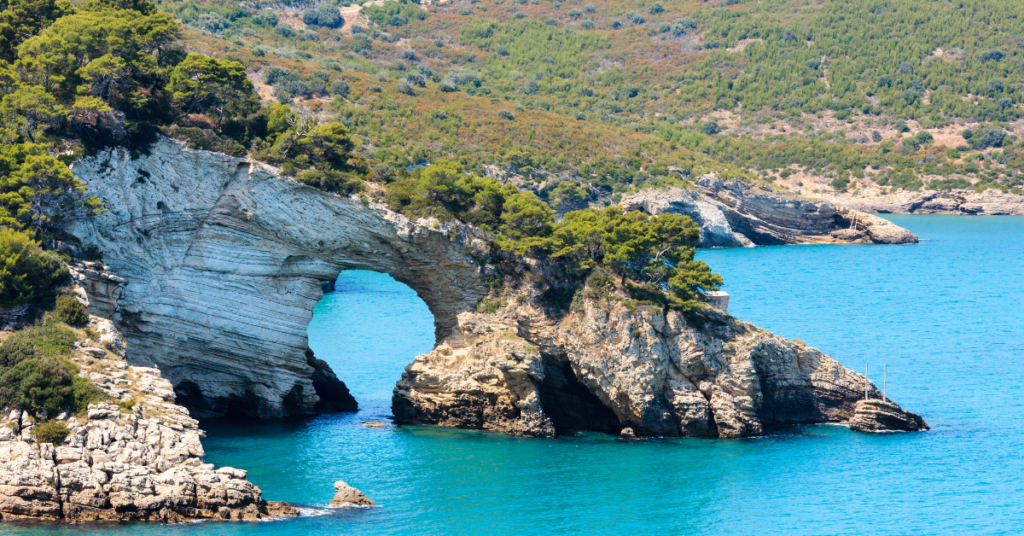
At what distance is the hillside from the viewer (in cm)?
13388

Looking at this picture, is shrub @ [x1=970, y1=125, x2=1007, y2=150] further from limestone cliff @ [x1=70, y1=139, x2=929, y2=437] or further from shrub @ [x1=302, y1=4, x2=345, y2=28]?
limestone cliff @ [x1=70, y1=139, x2=929, y2=437]

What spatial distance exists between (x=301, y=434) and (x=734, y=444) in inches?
786

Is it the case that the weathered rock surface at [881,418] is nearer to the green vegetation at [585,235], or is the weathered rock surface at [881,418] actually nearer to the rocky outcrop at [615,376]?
the rocky outcrop at [615,376]

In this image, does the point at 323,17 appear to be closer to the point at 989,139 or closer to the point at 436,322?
the point at 989,139

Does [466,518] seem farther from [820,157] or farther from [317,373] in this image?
[820,157]

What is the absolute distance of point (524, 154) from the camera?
438ft

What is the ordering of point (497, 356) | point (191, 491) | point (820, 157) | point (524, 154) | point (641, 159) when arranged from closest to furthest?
point (191, 491)
point (497, 356)
point (524, 154)
point (641, 159)
point (820, 157)

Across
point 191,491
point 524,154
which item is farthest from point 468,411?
point 524,154

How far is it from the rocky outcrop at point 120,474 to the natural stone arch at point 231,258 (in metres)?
10.5

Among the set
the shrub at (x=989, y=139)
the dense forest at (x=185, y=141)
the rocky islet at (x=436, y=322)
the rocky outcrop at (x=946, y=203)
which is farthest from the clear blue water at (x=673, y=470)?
the shrub at (x=989, y=139)

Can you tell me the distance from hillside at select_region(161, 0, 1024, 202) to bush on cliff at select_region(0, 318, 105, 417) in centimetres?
8637

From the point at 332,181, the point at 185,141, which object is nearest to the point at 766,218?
the point at 332,181

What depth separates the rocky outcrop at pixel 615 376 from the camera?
48.9m

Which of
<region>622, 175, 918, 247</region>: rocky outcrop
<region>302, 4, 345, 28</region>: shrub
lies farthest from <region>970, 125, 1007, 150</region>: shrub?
<region>302, 4, 345, 28</region>: shrub
